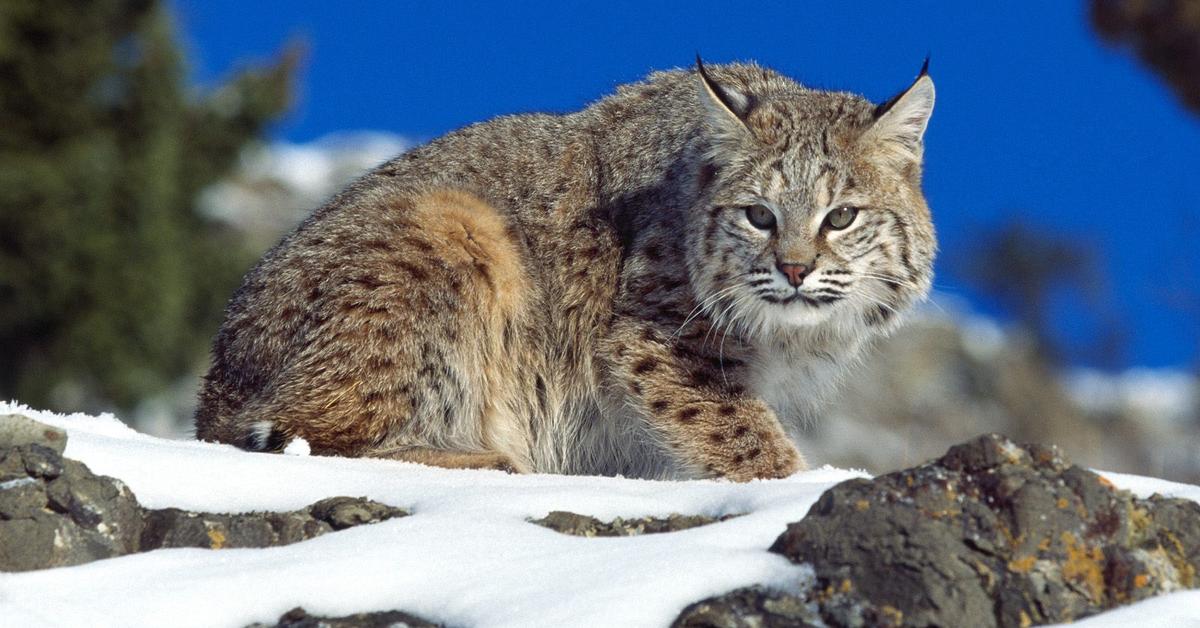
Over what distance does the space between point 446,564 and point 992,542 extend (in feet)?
4.29

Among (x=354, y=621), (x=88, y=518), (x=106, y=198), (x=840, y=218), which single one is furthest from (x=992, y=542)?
(x=106, y=198)

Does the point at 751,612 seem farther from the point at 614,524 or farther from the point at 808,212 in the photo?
the point at 808,212

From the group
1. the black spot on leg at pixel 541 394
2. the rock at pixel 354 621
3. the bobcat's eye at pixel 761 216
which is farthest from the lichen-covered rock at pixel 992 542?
the black spot on leg at pixel 541 394

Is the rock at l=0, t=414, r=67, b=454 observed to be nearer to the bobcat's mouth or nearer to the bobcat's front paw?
the bobcat's front paw

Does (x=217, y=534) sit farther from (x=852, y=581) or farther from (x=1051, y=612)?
(x=1051, y=612)

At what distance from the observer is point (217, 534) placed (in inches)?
158

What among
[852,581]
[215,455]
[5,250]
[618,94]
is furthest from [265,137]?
[852,581]

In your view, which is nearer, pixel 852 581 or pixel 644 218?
pixel 852 581

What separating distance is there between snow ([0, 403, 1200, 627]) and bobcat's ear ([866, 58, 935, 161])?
198cm

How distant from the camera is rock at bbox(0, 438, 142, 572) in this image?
12.6 feet

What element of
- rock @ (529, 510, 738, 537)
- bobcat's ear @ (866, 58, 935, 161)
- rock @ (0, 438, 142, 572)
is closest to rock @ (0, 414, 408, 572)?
rock @ (0, 438, 142, 572)

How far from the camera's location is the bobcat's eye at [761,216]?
5.69 meters

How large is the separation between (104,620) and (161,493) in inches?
29.2

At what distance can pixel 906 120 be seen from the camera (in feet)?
19.5
